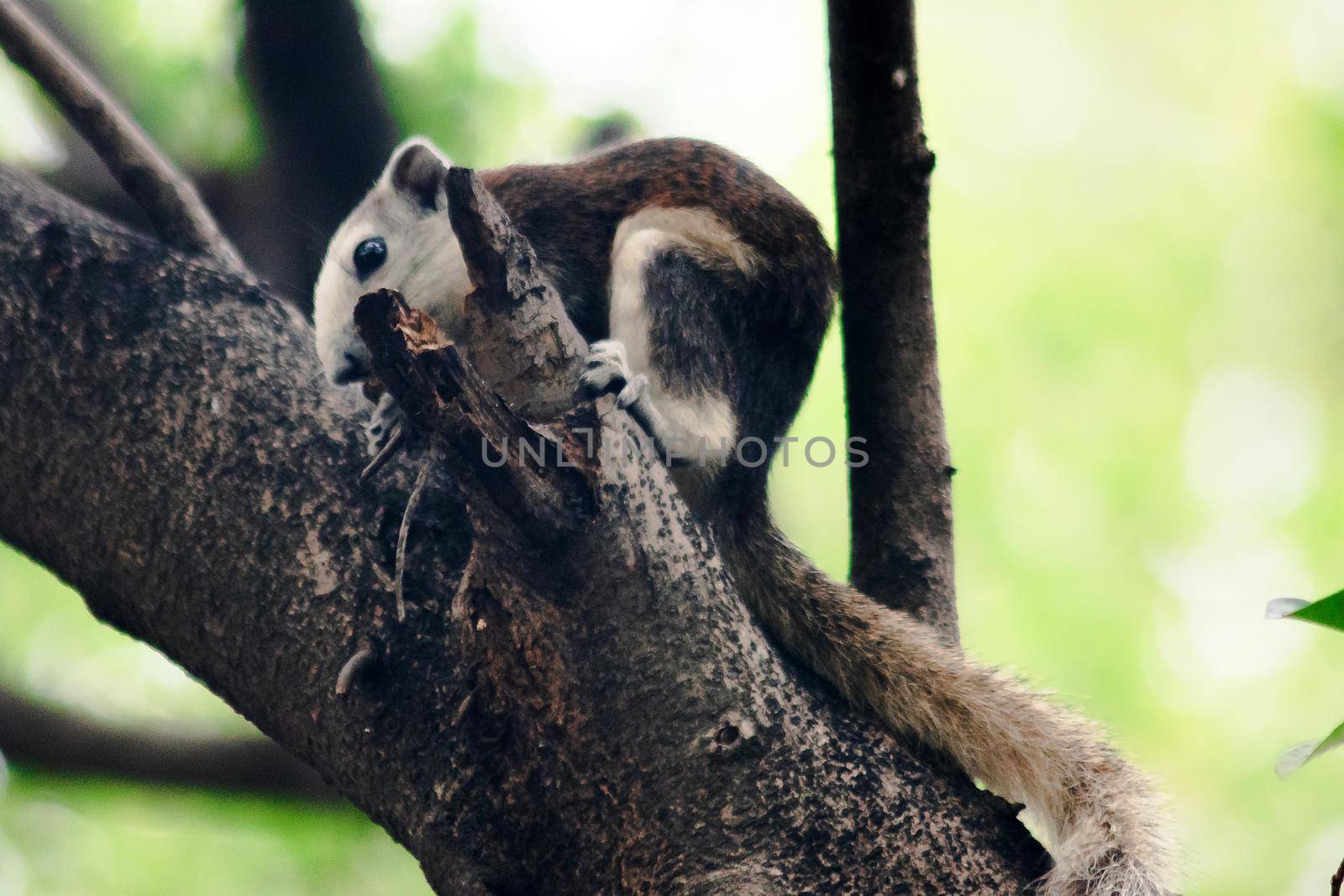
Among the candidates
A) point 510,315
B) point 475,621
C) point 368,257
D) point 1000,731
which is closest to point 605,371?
point 510,315

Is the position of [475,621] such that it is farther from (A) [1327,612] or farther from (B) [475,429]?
(A) [1327,612]

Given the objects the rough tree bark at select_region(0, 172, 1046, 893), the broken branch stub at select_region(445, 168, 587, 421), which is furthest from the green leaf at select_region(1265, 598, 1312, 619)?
the broken branch stub at select_region(445, 168, 587, 421)

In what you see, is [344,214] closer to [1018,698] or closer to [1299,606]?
[1018,698]

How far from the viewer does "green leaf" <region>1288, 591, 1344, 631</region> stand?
45.6 inches

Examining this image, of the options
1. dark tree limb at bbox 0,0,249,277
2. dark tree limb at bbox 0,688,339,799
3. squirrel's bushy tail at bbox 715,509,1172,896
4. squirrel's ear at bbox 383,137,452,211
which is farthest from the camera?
dark tree limb at bbox 0,688,339,799

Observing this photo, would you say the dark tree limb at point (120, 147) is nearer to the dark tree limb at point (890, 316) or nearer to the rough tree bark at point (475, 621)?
the rough tree bark at point (475, 621)

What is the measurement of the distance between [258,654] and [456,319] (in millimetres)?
1001

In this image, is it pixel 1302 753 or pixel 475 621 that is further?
pixel 475 621

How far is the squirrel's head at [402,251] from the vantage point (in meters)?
2.45

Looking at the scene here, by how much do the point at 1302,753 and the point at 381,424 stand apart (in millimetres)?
1393

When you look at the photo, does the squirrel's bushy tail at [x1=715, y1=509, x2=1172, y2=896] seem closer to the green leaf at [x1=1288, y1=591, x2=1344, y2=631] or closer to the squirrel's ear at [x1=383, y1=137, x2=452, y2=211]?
the green leaf at [x1=1288, y1=591, x2=1344, y2=631]

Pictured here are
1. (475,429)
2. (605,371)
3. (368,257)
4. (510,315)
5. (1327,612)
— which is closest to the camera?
(1327,612)

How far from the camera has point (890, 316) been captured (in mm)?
1984

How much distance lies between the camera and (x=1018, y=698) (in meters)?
1.78
